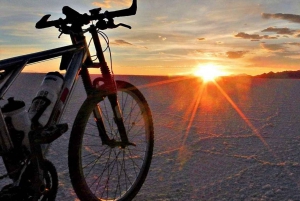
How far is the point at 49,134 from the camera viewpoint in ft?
6.90

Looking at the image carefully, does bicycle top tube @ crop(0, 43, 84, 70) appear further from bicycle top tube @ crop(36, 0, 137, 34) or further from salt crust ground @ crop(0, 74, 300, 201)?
salt crust ground @ crop(0, 74, 300, 201)

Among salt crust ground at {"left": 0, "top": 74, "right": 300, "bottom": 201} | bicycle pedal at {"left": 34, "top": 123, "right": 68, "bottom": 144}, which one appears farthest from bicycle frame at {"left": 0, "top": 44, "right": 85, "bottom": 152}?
salt crust ground at {"left": 0, "top": 74, "right": 300, "bottom": 201}

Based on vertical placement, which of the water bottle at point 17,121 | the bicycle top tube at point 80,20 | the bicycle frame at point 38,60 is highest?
the bicycle top tube at point 80,20

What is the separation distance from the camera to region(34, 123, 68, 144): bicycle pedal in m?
2.06

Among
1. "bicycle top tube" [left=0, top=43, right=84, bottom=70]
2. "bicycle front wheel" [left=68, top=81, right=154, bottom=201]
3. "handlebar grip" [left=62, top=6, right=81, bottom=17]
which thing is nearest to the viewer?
"bicycle top tube" [left=0, top=43, right=84, bottom=70]

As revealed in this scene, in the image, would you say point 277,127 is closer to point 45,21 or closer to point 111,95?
point 111,95

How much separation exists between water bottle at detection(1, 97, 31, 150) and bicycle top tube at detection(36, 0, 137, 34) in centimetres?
77

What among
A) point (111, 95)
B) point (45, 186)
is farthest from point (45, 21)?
point (45, 186)

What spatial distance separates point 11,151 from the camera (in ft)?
6.61

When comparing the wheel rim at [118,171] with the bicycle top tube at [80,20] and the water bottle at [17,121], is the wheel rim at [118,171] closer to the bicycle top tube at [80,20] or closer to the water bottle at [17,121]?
the bicycle top tube at [80,20]

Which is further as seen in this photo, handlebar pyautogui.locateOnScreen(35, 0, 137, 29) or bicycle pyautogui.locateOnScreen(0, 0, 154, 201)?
handlebar pyautogui.locateOnScreen(35, 0, 137, 29)

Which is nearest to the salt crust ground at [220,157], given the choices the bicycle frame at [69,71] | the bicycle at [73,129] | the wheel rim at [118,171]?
the wheel rim at [118,171]

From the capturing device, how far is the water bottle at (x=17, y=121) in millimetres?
2012

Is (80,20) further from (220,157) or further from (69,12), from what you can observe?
(220,157)
